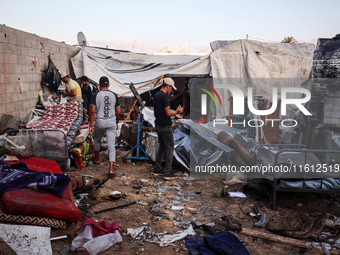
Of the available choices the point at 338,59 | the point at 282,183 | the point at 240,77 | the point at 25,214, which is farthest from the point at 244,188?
the point at 240,77

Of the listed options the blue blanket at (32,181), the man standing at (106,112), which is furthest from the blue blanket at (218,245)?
the man standing at (106,112)

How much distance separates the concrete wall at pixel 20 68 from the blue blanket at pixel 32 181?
12.1ft

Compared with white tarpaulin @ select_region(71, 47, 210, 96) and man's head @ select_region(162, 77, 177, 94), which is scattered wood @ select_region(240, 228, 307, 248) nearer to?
man's head @ select_region(162, 77, 177, 94)

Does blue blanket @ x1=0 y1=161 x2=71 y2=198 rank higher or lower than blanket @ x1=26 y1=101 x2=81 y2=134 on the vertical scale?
lower

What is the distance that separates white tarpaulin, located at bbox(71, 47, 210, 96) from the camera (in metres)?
11.2

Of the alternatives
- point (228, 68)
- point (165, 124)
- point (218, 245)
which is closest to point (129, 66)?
point (228, 68)

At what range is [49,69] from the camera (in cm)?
959

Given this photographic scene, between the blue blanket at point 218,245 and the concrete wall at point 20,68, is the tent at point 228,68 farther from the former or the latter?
the blue blanket at point 218,245

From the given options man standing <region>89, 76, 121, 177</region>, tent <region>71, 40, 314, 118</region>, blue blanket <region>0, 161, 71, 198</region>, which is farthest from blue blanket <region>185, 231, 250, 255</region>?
tent <region>71, 40, 314, 118</region>

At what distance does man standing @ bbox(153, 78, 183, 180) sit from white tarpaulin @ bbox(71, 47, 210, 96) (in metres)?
4.62

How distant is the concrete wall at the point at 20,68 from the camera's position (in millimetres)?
7293

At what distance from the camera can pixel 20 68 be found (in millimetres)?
8070

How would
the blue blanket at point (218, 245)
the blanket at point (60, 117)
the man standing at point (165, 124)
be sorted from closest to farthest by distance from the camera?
the blue blanket at point (218, 245) < the man standing at point (165, 124) < the blanket at point (60, 117)

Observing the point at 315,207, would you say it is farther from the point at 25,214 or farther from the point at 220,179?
the point at 25,214
